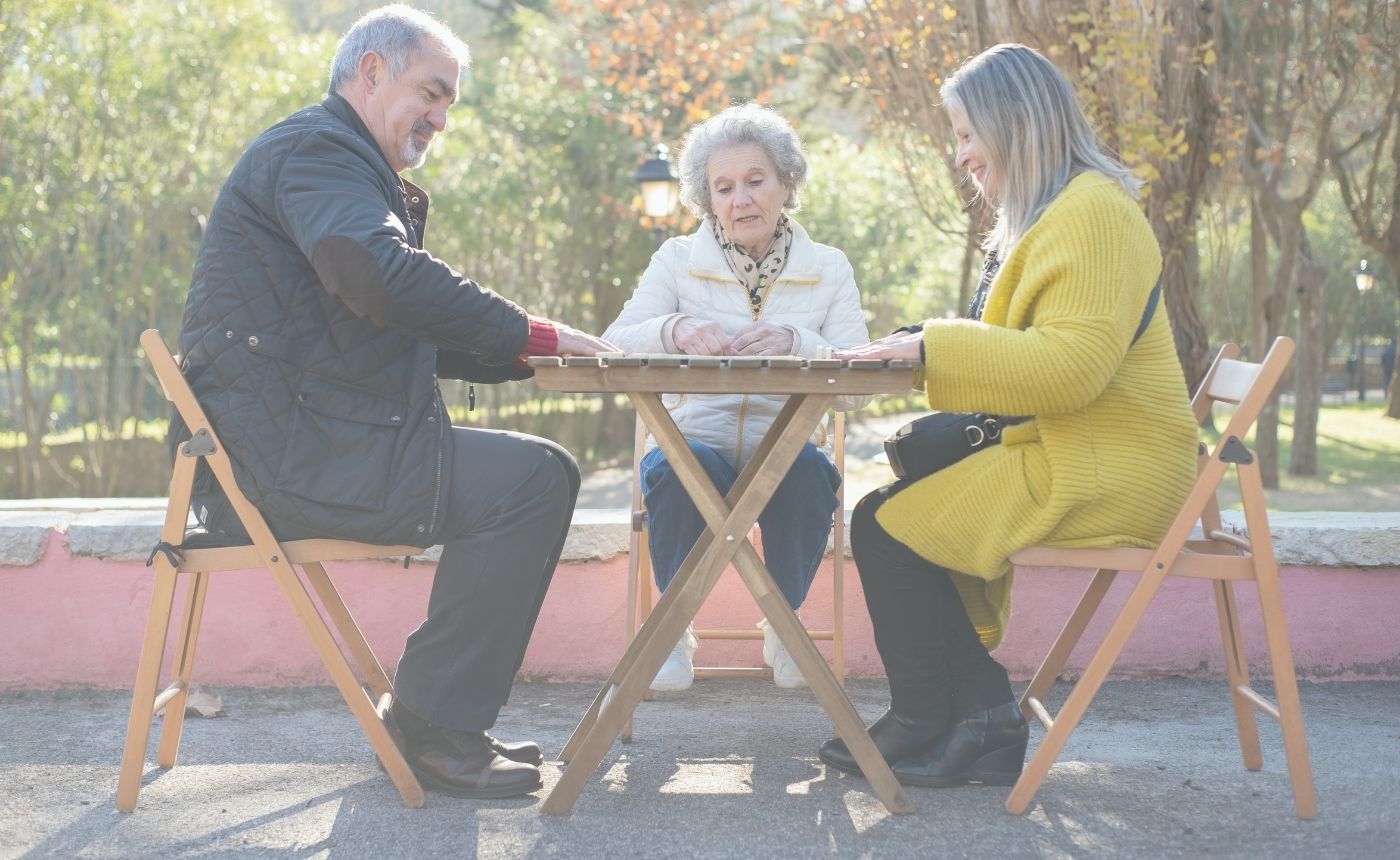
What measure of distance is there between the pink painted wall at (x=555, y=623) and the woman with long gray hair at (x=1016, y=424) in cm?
103

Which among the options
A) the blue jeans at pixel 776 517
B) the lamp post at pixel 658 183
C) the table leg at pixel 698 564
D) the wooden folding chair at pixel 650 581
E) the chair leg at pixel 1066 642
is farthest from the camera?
the lamp post at pixel 658 183

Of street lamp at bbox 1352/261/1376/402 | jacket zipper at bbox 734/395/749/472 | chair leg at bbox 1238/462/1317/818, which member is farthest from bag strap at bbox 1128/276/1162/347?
street lamp at bbox 1352/261/1376/402

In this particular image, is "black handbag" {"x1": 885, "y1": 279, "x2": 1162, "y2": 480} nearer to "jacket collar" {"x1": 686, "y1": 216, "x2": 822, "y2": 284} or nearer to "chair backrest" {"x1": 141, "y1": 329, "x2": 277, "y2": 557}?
"jacket collar" {"x1": 686, "y1": 216, "x2": 822, "y2": 284}

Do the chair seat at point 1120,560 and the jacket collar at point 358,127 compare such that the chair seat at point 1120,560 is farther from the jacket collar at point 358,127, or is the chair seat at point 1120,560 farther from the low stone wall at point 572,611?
the jacket collar at point 358,127

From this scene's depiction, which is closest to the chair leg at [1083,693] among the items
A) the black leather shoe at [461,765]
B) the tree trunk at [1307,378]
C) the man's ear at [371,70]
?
the black leather shoe at [461,765]

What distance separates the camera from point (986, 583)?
3225 millimetres

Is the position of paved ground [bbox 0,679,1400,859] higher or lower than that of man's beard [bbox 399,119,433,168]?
lower

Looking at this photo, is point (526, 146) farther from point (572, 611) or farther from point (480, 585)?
point (480, 585)

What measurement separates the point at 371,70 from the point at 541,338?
70 cm

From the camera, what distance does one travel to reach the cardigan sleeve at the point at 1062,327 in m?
2.76

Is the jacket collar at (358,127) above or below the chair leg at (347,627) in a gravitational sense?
above

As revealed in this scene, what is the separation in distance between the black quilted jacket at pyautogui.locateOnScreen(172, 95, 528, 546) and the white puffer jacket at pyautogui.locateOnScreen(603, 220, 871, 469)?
937 mm

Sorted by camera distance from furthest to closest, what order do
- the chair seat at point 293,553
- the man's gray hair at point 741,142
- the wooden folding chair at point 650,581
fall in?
the man's gray hair at point 741,142
the wooden folding chair at point 650,581
the chair seat at point 293,553

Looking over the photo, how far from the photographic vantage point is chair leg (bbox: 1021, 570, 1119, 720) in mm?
3320
